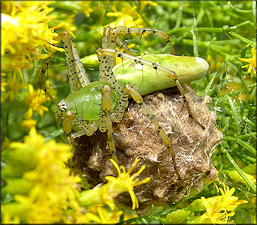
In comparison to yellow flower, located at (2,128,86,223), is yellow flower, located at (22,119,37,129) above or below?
below

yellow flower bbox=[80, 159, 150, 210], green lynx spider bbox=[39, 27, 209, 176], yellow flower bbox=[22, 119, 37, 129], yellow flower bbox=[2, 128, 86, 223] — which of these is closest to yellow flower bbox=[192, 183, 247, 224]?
green lynx spider bbox=[39, 27, 209, 176]

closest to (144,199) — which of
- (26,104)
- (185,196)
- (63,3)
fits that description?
(185,196)

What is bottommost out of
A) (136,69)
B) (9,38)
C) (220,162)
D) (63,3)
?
(220,162)

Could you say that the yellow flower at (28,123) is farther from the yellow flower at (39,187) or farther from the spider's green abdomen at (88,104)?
the yellow flower at (39,187)

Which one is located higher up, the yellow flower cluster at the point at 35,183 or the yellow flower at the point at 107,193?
the yellow flower cluster at the point at 35,183

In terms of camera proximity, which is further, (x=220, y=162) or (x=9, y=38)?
(x=220, y=162)

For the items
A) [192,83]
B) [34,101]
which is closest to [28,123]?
[34,101]

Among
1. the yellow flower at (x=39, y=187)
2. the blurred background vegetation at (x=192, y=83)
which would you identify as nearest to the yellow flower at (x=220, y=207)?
the blurred background vegetation at (x=192, y=83)

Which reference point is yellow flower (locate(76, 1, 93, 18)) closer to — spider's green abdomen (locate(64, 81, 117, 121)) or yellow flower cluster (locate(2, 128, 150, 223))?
spider's green abdomen (locate(64, 81, 117, 121))

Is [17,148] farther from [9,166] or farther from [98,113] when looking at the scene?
[98,113]
